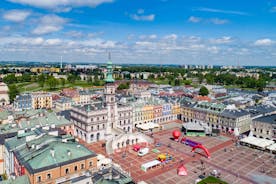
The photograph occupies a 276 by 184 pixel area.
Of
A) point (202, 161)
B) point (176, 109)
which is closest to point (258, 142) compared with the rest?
point (202, 161)

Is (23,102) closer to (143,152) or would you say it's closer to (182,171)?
(143,152)

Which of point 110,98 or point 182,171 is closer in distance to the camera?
point 182,171

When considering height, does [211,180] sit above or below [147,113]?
below

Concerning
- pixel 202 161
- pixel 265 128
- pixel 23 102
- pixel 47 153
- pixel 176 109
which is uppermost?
pixel 47 153

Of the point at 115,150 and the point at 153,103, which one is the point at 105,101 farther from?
the point at 153,103

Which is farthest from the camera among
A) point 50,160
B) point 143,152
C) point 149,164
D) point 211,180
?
point 143,152

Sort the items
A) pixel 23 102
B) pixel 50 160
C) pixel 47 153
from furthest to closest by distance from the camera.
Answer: pixel 23 102, pixel 47 153, pixel 50 160

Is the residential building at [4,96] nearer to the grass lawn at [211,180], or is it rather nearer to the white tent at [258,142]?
the grass lawn at [211,180]
